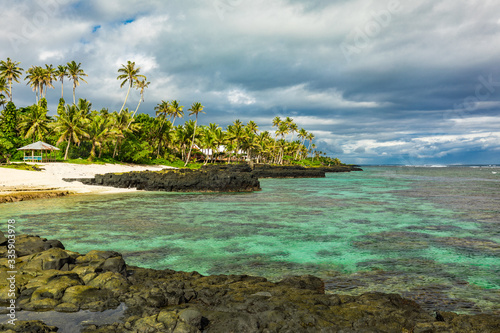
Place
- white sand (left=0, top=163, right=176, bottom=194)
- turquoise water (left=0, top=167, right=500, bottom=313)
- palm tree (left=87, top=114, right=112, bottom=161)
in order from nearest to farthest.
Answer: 1. turquoise water (left=0, top=167, right=500, bottom=313)
2. white sand (left=0, top=163, right=176, bottom=194)
3. palm tree (left=87, top=114, right=112, bottom=161)

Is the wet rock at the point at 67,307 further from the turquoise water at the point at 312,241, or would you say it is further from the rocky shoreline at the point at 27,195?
the rocky shoreline at the point at 27,195

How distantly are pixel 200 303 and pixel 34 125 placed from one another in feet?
219

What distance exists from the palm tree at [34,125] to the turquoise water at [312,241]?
43690 mm

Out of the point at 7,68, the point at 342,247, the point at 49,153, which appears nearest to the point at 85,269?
the point at 342,247

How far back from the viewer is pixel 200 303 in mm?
6117

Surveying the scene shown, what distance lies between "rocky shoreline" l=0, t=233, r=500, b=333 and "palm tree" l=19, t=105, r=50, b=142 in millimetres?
61874

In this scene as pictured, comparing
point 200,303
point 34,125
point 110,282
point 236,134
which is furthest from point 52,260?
point 236,134

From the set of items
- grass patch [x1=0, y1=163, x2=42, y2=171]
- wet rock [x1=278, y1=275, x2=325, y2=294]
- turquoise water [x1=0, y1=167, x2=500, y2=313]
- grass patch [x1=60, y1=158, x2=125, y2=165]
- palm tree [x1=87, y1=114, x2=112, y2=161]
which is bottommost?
turquoise water [x1=0, y1=167, x2=500, y2=313]

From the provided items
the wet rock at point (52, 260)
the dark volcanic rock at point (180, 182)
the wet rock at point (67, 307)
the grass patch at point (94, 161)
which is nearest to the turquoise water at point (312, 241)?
the wet rock at point (52, 260)

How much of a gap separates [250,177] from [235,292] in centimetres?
3403

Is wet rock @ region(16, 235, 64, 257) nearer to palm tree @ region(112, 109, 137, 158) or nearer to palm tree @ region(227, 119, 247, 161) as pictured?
palm tree @ region(112, 109, 137, 158)

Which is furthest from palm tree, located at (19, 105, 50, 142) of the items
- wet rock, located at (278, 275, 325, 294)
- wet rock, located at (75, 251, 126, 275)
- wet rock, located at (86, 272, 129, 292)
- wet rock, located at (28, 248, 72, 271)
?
wet rock, located at (278, 275, 325, 294)

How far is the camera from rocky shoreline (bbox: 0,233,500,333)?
4898 millimetres

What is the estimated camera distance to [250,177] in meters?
40.4
